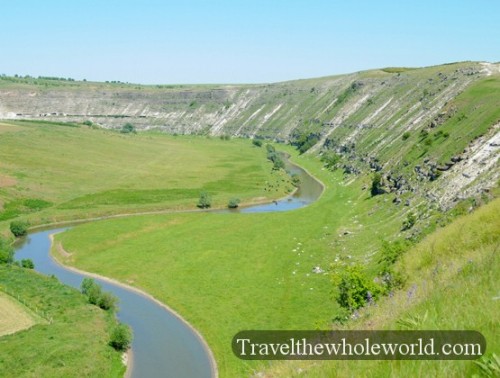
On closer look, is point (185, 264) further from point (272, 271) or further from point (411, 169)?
point (411, 169)

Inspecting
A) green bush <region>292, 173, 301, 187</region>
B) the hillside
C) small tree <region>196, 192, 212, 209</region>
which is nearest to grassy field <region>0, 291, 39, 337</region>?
the hillside

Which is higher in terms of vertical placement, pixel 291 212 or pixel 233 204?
pixel 233 204

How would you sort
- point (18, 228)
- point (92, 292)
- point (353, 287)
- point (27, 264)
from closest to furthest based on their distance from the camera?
1. point (353, 287)
2. point (92, 292)
3. point (27, 264)
4. point (18, 228)

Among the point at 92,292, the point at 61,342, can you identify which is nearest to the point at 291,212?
the point at 92,292

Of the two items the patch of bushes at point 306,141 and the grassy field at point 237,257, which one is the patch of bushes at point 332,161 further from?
the grassy field at point 237,257

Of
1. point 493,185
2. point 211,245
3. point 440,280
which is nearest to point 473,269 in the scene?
point 440,280

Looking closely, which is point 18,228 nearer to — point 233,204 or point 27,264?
point 27,264

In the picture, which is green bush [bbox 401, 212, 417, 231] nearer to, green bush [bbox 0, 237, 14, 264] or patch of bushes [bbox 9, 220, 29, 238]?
green bush [bbox 0, 237, 14, 264]
